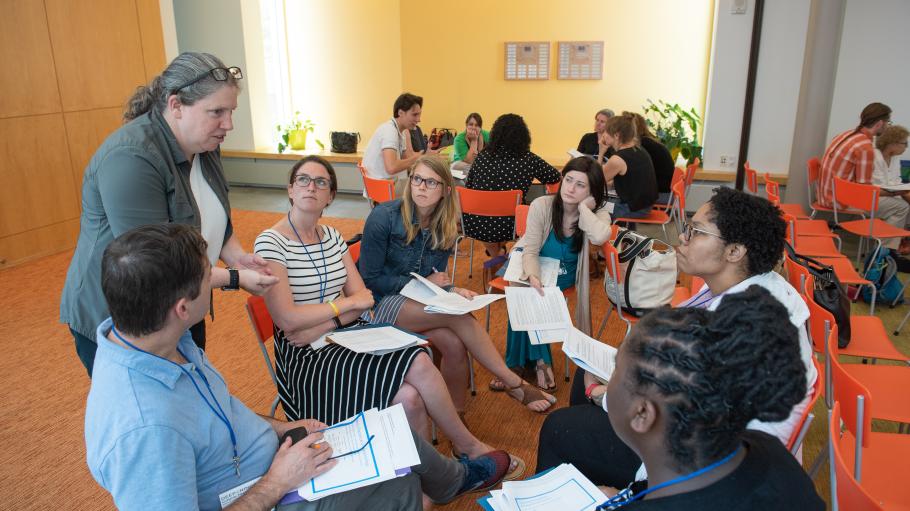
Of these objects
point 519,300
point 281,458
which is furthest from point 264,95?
point 281,458

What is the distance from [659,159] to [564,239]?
252cm

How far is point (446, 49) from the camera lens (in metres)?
8.52

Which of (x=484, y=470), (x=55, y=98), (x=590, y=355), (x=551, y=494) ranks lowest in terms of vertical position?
(x=484, y=470)

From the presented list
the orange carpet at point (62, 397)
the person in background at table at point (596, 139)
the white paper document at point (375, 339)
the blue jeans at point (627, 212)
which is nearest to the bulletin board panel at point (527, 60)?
the person in background at table at point (596, 139)

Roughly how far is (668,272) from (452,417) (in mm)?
1388

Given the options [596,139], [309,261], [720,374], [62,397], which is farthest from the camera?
[596,139]

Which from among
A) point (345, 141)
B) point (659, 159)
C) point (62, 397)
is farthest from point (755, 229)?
point (345, 141)

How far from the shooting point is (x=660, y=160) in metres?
5.53

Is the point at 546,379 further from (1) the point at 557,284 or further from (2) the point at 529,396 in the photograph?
(1) the point at 557,284

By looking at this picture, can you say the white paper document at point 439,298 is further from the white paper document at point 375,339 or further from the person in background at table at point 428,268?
the white paper document at point 375,339

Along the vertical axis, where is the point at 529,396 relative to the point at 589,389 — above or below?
below

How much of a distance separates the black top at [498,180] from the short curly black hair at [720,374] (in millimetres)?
3487

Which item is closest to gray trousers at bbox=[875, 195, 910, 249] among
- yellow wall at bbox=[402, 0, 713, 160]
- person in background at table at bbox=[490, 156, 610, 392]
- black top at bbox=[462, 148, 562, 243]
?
yellow wall at bbox=[402, 0, 713, 160]

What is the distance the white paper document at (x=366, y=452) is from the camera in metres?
1.62
